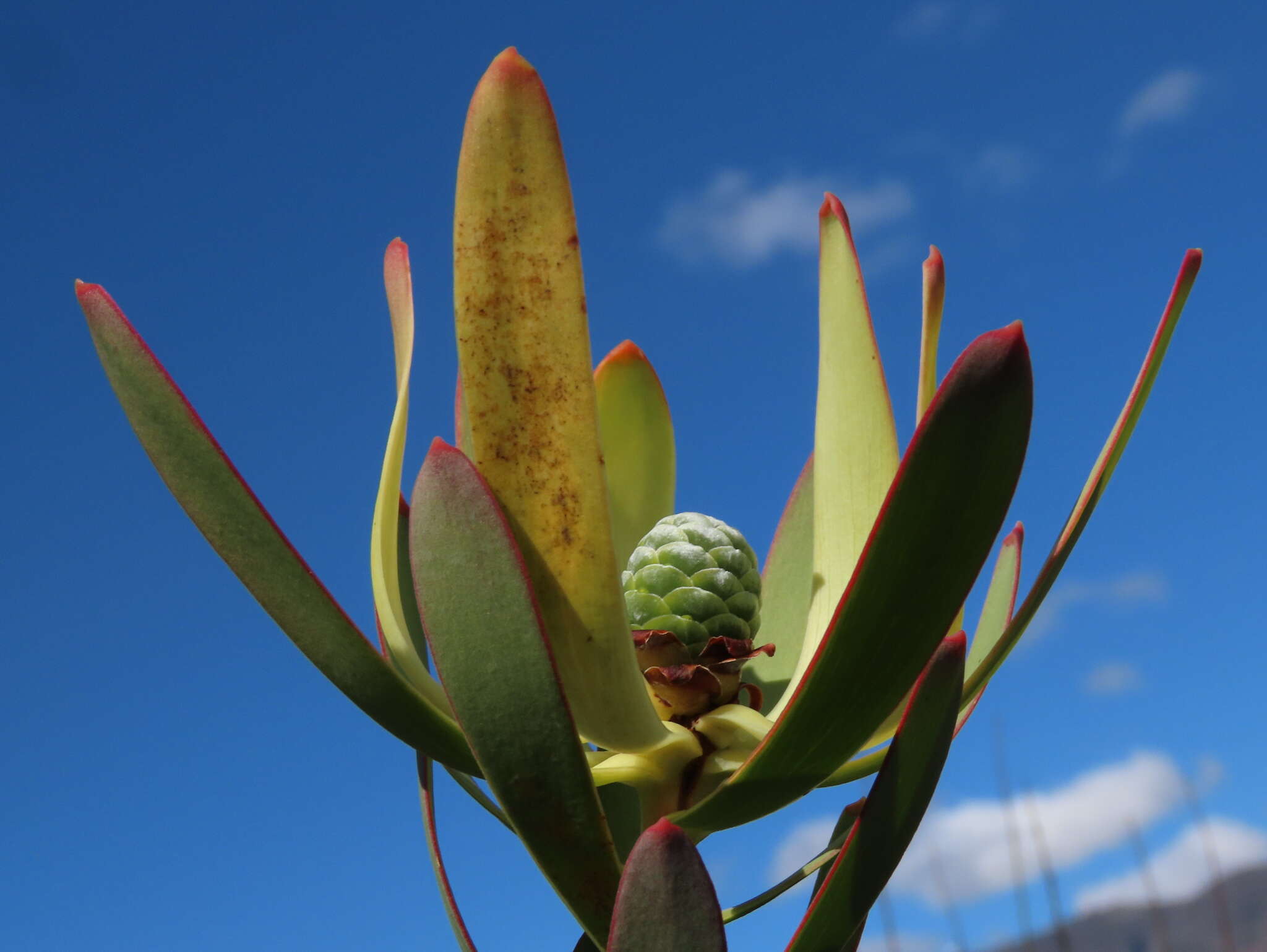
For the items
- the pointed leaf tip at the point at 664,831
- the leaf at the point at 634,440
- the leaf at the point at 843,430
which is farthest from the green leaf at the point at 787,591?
the pointed leaf tip at the point at 664,831

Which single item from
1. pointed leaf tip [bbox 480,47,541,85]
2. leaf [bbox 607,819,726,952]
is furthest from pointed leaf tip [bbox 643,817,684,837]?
pointed leaf tip [bbox 480,47,541,85]

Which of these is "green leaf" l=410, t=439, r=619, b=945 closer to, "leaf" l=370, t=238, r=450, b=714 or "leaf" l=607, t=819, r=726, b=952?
"leaf" l=607, t=819, r=726, b=952

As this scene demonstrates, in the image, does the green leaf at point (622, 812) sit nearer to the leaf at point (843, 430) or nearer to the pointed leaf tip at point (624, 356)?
the leaf at point (843, 430)

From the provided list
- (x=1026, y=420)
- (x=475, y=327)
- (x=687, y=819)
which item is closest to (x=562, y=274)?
(x=475, y=327)

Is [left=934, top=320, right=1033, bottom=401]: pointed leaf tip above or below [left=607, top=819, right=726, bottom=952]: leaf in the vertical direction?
above

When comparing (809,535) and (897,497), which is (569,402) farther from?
(809,535)

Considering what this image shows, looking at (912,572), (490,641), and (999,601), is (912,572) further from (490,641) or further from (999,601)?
(999,601)
